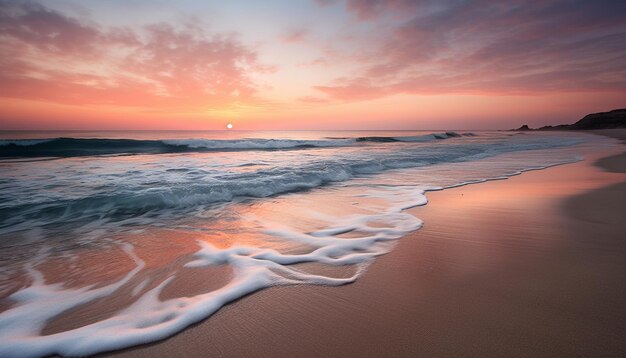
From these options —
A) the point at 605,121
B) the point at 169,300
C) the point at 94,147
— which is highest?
the point at 605,121

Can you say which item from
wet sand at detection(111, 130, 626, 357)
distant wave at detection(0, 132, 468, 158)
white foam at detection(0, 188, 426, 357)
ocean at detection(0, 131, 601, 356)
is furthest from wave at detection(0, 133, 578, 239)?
distant wave at detection(0, 132, 468, 158)

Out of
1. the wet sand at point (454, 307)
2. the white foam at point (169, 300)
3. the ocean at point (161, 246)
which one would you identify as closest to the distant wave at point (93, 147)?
the ocean at point (161, 246)

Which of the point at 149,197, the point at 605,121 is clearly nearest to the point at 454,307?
the point at 149,197

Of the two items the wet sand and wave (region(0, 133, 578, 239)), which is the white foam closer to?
the wet sand

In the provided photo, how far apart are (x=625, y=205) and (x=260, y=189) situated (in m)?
6.24

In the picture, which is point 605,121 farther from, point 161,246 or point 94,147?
point 161,246

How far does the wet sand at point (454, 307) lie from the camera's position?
1.64 m

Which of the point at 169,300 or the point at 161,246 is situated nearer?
the point at 169,300

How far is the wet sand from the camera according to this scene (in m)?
1.64

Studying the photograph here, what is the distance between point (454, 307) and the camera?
199 centimetres

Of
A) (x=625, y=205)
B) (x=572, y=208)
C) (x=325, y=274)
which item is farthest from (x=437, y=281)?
(x=625, y=205)

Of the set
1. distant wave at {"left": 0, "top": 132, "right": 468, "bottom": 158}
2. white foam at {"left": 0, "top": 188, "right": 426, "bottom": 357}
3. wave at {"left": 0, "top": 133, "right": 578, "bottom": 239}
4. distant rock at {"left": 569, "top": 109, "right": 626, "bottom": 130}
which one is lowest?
white foam at {"left": 0, "top": 188, "right": 426, "bottom": 357}

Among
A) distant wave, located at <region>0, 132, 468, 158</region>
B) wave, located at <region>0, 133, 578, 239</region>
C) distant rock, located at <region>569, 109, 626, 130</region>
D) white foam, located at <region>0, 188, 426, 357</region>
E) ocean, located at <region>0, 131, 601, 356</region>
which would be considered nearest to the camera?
white foam, located at <region>0, 188, 426, 357</region>

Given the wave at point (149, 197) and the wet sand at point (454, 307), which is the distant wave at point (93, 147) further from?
the wet sand at point (454, 307)
